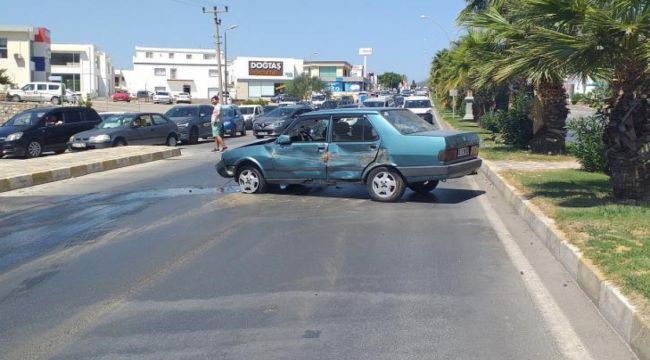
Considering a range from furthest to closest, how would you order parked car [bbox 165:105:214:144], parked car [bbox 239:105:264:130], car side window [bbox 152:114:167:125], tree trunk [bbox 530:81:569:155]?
parked car [bbox 239:105:264:130] → parked car [bbox 165:105:214:144] → car side window [bbox 152:114:167:125] → tree trunk [bbox 530:81:569:155]

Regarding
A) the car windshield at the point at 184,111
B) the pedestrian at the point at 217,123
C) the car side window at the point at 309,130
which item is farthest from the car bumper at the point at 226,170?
the car windshield at the point at 184,111

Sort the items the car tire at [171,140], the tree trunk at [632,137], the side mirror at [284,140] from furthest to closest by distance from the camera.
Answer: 1. the car tire at [171,140]
2. the side mirror at [284,140]
3. the tree trunk at [632,137]

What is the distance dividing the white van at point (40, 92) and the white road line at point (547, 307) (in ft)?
175

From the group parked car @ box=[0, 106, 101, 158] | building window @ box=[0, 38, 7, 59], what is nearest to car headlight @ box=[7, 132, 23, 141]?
parked car @ box=[0, 106, 101, 158]

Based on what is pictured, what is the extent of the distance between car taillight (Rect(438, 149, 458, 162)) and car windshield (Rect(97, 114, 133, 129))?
15526 millimetres

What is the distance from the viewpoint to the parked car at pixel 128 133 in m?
22.5

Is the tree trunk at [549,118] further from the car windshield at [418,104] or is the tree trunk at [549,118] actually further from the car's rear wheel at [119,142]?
the car windshield at [418,104]

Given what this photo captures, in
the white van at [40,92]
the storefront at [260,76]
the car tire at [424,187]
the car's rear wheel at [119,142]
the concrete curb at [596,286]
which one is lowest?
the concrete curb at [596,286]

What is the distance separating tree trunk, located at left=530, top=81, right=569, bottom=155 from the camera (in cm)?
1761

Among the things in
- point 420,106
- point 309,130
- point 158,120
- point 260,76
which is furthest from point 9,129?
point 260,76

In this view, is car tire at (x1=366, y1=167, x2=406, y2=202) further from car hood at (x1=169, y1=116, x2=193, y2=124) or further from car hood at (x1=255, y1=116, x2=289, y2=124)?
car hood at (x1=255, y1=116, x2=289, y2=124)

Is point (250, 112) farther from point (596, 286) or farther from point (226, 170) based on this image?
point (596, 286)

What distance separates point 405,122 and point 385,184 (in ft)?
3.86

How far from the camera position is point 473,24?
10945mm
